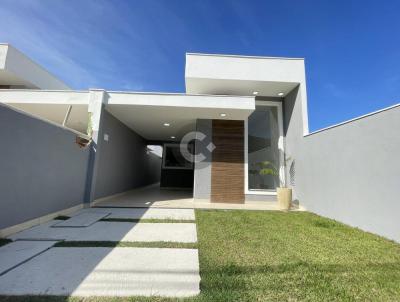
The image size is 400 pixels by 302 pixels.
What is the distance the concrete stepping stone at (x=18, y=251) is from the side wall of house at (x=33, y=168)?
0.63 meters

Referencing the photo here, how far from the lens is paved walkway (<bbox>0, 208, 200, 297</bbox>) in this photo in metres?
1.82

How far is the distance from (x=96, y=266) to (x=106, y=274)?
0.27 m

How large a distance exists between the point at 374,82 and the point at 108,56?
12.9 m

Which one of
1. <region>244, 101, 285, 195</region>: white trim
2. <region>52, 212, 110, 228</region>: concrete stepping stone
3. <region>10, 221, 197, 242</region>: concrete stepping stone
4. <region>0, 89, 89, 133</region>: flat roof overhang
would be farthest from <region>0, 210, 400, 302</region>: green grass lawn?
<region>0, 89, 89, 133</region>: flat roof overhang

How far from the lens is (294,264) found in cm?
247

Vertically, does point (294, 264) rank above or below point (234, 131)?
below

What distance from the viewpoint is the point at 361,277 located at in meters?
2.21

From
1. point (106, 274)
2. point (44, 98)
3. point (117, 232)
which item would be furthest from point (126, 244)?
point (44, 98)

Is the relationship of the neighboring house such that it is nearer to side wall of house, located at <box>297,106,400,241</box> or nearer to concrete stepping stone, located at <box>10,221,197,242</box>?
side wall of house, located at <box>297,106,400,241</box>

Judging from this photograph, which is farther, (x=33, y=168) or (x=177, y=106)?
(x=177, y=106)

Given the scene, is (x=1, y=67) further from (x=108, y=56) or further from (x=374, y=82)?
(x=374, y=82)

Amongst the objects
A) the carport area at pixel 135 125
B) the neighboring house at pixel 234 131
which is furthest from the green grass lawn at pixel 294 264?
the carport area at pixel 135 125

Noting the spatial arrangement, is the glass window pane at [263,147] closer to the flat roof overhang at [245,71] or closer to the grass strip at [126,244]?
the flat roof overhang at [245,71]

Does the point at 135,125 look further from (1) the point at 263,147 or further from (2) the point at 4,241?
(2) the point at 4,241
